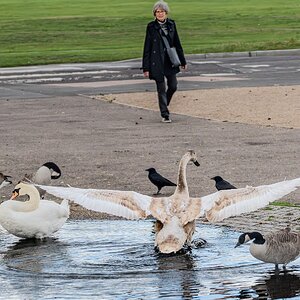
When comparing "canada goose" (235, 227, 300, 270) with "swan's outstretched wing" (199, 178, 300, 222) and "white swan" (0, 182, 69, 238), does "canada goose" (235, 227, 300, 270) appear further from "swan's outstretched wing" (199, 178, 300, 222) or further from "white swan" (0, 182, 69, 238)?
"white swan" (0, 182, 69, 238)

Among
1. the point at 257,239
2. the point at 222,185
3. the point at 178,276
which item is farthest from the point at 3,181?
the point at 257,239

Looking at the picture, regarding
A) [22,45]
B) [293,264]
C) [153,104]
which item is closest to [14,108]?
[153,104]

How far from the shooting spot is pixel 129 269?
9.84 metres

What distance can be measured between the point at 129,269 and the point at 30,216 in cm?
154

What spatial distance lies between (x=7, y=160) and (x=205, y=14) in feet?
129

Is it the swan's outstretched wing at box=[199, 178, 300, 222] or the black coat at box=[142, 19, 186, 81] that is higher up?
the black coat at box=[142, 19, 186, 81]

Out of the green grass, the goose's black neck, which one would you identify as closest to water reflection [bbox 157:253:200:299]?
the goose's black neck

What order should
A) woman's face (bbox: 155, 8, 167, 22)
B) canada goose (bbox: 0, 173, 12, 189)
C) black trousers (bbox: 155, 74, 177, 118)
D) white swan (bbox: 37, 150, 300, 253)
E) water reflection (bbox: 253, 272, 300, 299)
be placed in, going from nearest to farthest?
water reflection (bbox: 253, 272, 300, 299), white swan (bbox: 37, 150, 300, 253), canada goose (bbox: 0, 173, 12, 189), woman's face (bbox: 155, 8, 167, 22), black trousers (bbox: 155, 74, 177, 118)

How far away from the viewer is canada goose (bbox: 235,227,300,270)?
938 cm

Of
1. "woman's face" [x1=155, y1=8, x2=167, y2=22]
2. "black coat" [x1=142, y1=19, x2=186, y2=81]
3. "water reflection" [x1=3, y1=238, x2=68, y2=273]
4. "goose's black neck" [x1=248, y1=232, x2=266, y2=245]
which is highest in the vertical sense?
"woman's face" [x1=155, y1=8, x2=167, y2=22]

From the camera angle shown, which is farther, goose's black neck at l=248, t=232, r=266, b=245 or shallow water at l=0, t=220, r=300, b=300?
goose's black neck at l=248, t=232, r=266, b=245

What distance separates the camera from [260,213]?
1219 centimetres

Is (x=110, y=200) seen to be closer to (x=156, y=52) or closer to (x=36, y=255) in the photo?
(x=36, y=255)

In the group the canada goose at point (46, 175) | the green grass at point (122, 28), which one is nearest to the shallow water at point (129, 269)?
the canada goose at point (46, 175)
